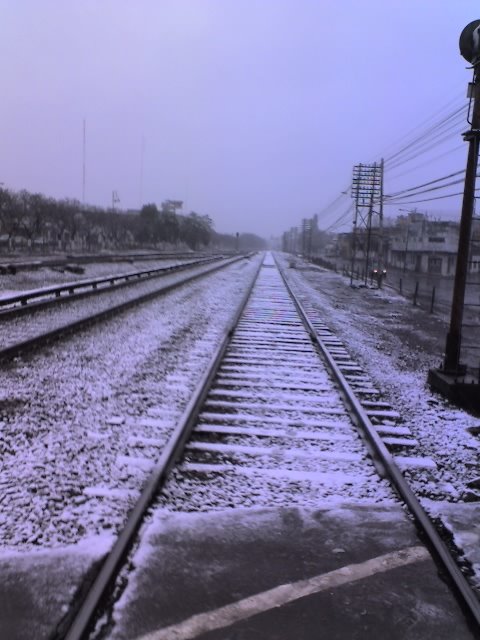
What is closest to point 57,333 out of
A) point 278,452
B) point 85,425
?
point 85,425

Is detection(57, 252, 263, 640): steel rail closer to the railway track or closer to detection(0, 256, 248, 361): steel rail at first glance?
the railway track

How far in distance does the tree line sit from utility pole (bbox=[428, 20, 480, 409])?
5989 cm

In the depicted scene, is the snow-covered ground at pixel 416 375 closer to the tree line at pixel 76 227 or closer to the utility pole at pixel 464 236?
the utility pole at pixel 464 236

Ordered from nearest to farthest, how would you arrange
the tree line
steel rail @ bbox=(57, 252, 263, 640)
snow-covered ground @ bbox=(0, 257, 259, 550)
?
steel rail @ bbox=(57, 252, 263, 640) < snow-covered ground @ bbox=(0, 257, 259, 550) < the tree line

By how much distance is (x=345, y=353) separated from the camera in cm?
1177

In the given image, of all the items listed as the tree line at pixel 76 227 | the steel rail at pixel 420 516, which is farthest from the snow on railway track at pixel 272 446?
the tree line at pixel 76 227

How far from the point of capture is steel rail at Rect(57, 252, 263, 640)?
2.93 m

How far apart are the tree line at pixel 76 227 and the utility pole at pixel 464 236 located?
5989 cm

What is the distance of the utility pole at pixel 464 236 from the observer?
26.2ft

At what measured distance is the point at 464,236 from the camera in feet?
27.5

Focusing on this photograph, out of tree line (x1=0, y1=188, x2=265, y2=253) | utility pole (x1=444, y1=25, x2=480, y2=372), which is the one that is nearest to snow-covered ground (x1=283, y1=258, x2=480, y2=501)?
utility pole (x1=444, y1=25, x2=480, y2=372)

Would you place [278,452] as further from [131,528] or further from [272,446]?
[131,528]

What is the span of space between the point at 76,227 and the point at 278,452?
75775 mm

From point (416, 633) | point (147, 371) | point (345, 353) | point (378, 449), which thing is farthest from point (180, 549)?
point (345, 353)
